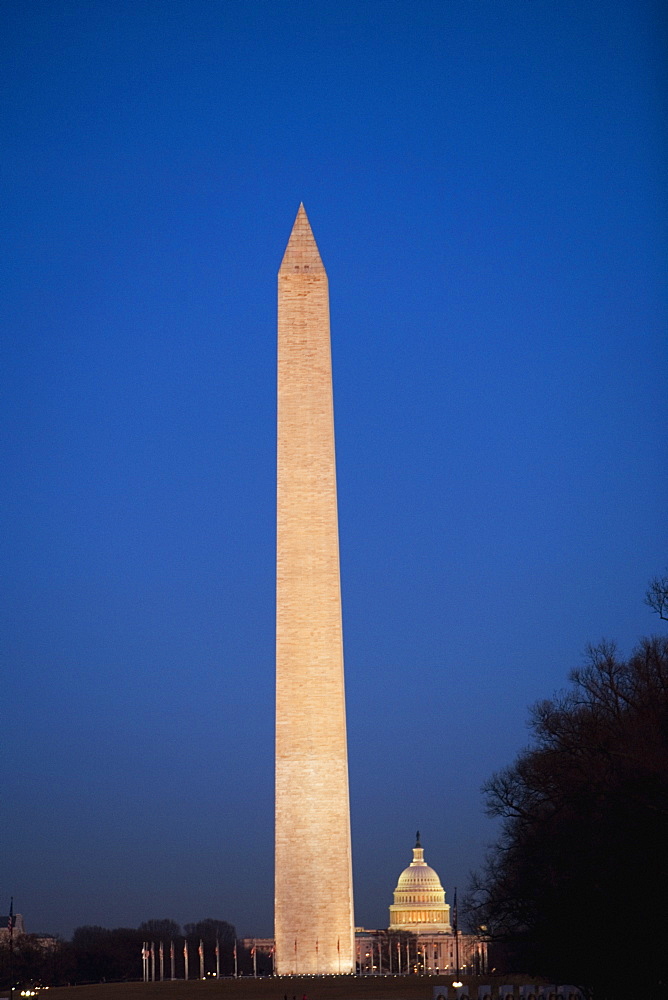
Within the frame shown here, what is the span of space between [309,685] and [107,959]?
41269 mm

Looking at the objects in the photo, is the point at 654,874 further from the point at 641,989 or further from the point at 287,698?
the point at 287,698

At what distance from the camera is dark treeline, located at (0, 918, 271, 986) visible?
86.2 m

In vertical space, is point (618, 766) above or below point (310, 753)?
below

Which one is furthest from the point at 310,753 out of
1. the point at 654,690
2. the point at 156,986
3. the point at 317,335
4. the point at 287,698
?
the point at 654,690

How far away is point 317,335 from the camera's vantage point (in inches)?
2253

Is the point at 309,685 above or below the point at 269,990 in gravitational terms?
above

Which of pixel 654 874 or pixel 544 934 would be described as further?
pixel 544 934

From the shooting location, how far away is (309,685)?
5406 cm

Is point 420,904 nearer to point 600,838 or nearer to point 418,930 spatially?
point 418,930

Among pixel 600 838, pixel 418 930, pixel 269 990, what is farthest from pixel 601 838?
pixel 418 930

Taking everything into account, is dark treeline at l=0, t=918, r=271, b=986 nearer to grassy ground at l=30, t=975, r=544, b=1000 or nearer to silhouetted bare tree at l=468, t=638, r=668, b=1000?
grassy ground at l=30, t=975, r=544, b=1000

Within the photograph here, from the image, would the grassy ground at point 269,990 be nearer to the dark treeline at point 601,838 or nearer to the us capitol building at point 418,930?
the dark treeline at point 601,838

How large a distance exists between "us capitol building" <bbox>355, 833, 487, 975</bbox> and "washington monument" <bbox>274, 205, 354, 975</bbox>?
272 ft

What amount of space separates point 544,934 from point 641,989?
7.19ft
